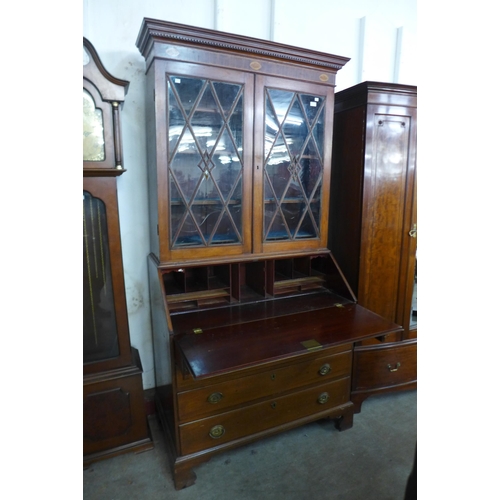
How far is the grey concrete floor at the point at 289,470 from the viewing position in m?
1.67

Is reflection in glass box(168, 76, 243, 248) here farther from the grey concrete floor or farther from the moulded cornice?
the grey concrete floor

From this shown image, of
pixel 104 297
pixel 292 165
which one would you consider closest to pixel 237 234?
pixel 292 165

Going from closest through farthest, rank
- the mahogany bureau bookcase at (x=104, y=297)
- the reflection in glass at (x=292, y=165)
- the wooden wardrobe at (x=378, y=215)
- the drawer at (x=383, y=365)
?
the mahogany bureau bookcase at (x=104, y=297)
the reflection in glass at (x=292, y=165)
the wooden wardrobe at (x=378, y=215)
the drawer at (x=383, y=365)

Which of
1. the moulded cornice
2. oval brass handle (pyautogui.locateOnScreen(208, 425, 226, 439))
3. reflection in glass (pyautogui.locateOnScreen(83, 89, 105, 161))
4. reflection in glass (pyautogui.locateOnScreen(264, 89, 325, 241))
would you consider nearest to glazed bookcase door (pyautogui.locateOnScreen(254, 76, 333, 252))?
reflection in glass (pyautogui.locateOnScreen(264, 89, 325, 241))

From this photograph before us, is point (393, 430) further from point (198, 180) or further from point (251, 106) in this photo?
point (251, 106)

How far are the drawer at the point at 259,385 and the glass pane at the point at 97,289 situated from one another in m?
0.50

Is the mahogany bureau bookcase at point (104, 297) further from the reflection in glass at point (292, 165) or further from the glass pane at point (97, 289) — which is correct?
the reflection in glass at point (292, 165)

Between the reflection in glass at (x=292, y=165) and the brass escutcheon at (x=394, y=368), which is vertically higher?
the reflection in glass at (x=292, y=165)

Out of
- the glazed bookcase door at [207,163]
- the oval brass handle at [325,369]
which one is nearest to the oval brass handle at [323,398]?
the oval brass handle at [325,369]

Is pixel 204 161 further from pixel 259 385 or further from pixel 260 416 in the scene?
pixel 260 416

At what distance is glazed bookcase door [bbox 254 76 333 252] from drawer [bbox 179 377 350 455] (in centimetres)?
79

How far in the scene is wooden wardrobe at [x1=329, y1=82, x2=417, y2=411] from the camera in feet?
6.45

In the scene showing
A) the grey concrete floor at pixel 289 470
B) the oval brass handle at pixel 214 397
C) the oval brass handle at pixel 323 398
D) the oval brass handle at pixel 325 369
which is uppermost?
the oval brass handle at pixel 325 369
